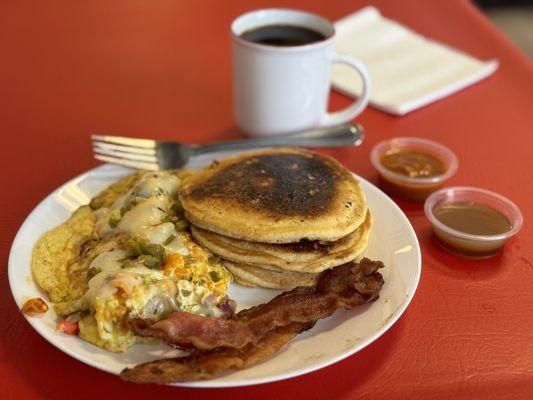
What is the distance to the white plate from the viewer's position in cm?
117

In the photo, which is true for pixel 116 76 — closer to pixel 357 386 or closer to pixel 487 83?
pixel 487 83

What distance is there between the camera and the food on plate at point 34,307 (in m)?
1.26

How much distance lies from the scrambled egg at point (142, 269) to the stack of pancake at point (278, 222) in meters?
0.06

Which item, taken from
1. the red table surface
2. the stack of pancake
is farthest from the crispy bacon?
the stack of pancake

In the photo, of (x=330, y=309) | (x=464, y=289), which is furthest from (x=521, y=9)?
(x=330, y=309)

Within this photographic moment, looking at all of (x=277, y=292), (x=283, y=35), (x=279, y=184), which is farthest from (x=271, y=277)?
(x=283, y=35)

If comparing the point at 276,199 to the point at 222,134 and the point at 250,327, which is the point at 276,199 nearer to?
the point at 250,327

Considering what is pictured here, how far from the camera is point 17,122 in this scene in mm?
2178

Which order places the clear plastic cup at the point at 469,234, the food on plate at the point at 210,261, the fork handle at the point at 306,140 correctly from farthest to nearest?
the fork handle at the point at 306,140, the clear plastic cup at the point at 469,234, the food on plate at the point at 210,261

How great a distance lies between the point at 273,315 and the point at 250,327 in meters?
0.06

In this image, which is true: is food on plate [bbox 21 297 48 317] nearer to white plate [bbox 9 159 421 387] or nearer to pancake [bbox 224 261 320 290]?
white plate [bbox 9 159 421 387]

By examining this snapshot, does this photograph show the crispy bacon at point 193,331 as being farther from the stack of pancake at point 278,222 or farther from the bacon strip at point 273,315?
the stack of pancake at point 278,222

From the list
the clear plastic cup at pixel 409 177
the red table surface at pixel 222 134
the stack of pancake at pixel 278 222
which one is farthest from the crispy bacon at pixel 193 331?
the clear plastic cup at pixel 409 177

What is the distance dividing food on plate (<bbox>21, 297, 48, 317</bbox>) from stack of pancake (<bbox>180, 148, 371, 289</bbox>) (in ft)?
1.31
